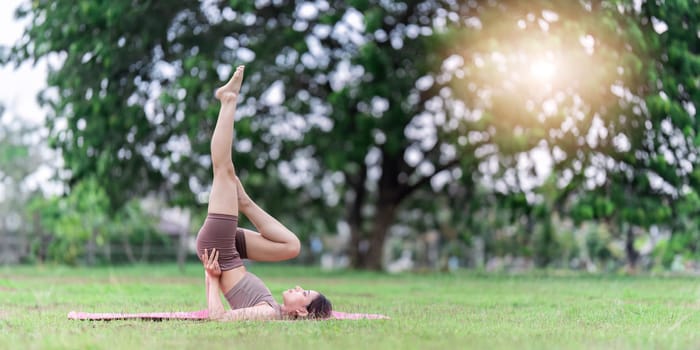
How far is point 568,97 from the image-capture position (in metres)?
14.2

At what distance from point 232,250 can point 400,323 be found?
143 cm

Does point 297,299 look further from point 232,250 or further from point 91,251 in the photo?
point 91,251

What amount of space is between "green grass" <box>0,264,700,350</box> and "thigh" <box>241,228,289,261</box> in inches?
38.0

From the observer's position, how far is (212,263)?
6.48 m

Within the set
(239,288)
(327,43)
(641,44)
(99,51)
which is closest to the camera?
(239,288)

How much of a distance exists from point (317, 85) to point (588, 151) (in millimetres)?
5547

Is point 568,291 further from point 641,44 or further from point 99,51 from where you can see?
point 99,51

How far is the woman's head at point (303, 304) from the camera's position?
6340 millimetres

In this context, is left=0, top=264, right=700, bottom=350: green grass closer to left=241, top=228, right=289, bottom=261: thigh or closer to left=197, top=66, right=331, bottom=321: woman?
left=197, top=66, right=331, bottom=321: woman

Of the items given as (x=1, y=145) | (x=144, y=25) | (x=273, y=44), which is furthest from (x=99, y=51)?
(x=1, y=145)

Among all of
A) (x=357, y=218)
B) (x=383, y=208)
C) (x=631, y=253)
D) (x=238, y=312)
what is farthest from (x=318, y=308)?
(x=631, y=253)

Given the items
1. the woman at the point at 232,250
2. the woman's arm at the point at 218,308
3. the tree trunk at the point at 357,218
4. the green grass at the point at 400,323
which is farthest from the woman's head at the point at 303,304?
the tree trunk at the point at 357,218

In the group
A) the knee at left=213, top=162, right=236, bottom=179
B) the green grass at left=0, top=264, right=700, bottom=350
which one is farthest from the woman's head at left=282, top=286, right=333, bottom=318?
the knee at left=213, top=162, right=236, bottom=179

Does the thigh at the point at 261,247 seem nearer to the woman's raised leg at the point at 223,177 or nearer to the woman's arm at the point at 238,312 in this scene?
the woman's raised leg at the point at 223,177
